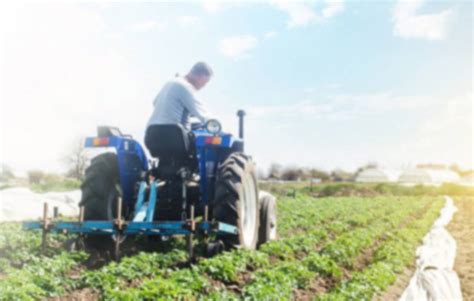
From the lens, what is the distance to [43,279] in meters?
4.86

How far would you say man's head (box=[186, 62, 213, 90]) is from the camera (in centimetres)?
600

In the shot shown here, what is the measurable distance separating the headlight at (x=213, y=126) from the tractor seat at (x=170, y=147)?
0.33 metres

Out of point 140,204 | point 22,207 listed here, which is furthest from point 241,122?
point 22,207

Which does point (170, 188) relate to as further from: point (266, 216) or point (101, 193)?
point (266, 216)

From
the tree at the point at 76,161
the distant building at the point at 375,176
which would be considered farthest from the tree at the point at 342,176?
the tree at the point at 76,161

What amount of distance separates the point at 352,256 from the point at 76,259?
4.93m

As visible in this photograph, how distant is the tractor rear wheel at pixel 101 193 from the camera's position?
6.12m

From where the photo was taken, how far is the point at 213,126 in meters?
5.72

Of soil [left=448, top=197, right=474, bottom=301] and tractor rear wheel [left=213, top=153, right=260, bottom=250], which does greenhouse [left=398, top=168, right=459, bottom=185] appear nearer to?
soil [left=448, top=197, right=474, bottom=301]

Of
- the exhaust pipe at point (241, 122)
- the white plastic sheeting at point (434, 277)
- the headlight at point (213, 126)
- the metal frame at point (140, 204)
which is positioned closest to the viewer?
the metal frame at point (140, 204)

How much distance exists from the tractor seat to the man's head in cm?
63

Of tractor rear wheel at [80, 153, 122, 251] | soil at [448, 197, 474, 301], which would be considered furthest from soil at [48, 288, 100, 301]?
soil at [448, 197, 474, 301]

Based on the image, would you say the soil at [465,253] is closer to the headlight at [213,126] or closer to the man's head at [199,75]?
the headlight at [213,126]

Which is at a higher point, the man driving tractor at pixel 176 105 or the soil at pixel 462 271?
the man driving tractor at pixel 176 105
